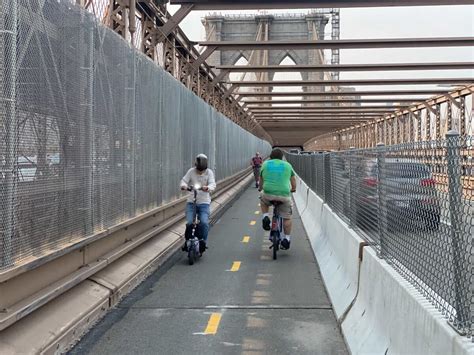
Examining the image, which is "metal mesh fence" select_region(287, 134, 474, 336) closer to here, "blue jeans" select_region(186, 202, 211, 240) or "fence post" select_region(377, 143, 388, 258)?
"fence post" select_region(377, 143, 388, 258)

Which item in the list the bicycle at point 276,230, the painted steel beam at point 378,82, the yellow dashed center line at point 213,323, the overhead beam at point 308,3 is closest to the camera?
the yellow dashed center line at point 213,323

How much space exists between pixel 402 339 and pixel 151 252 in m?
5.90

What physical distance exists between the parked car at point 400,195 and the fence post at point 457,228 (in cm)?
39

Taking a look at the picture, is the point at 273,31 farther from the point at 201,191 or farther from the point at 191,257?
the point at 191,257

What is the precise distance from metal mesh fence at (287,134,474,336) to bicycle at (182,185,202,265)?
3.35 meters

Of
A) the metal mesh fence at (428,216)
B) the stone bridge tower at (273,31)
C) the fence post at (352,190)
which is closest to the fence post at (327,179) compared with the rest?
the fence post at (352,190)

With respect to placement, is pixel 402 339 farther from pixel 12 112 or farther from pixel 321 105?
pixel 321 105

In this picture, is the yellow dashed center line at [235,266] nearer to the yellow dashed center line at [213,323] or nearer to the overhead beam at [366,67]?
the yellow dashed center line at [213,323]

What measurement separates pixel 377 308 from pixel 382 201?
4.29 ft

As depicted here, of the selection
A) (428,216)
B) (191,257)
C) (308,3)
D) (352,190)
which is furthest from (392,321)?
(308,3)

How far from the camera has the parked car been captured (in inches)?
163

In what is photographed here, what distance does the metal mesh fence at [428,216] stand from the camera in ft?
11.2

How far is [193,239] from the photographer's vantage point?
951cm

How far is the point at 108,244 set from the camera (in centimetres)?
741
